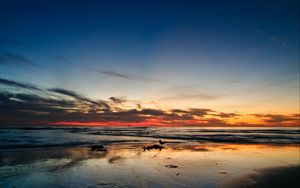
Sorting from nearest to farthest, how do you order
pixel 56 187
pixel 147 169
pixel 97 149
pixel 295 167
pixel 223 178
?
pixel 56 187 → pixel 223 178 → pixel 147 169 → pixel 295 167 → pixel 97 149

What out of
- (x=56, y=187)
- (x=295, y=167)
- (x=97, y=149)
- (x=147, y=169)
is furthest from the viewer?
(x=97, y=149)

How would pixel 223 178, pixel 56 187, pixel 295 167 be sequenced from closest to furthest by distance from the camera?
pixel 56 187 < pixel 223 178 < pixel 295 167

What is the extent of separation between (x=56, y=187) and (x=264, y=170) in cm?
1160

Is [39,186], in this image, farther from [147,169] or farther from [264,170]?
[264,170]

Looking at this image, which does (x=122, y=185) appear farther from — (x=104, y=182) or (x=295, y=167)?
(x=295, y=167)

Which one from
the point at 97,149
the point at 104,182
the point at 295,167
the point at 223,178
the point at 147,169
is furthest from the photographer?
the point at 97,149

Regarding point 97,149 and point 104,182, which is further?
point 97,149

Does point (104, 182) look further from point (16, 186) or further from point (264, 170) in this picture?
point (264, 170)

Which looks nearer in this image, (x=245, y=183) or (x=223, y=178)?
(x=245, y=183)

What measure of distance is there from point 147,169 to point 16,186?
21.6ft

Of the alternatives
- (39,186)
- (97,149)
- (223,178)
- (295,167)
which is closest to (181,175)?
(223,178)

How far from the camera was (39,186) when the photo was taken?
9.55 metres

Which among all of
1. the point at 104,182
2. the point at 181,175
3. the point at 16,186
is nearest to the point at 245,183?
the point at 181,175

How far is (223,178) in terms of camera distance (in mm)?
11266
